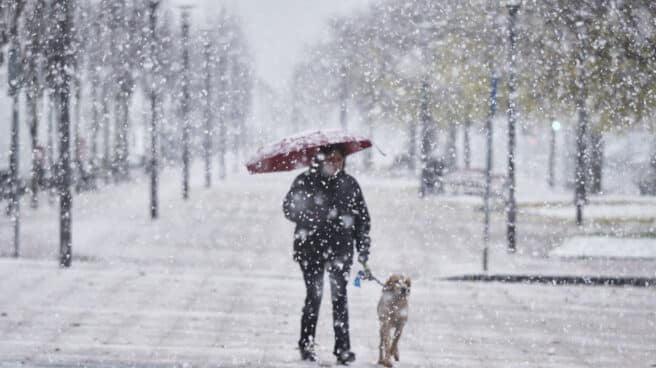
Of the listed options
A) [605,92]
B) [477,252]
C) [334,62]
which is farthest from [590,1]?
[334,62]

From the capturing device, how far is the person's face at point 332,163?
746 cm

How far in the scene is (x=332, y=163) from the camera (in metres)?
7.47

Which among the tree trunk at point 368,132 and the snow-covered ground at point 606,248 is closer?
the snow-covered ground at point 606,248

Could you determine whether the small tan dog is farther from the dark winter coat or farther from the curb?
the curb

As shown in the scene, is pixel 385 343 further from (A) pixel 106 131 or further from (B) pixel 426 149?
(A) pixel 106 131

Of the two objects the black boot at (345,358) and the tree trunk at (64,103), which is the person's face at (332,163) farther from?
→ the tree trunk at (64,103)

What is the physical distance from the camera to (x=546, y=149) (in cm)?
7662

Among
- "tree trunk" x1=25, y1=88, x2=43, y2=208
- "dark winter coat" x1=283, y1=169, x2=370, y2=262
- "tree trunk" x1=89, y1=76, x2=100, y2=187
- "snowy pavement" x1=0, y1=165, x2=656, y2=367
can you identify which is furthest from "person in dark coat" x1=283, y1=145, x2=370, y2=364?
"tree trunk" x1=89, y1=76, x2=100, y2=187

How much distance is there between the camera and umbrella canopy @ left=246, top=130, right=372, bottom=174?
7.41 metres

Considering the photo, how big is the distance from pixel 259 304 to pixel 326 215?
435cm

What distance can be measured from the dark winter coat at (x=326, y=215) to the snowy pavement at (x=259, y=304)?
911 millimetres

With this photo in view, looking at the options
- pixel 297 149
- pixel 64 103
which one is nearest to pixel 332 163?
pixel 297 149

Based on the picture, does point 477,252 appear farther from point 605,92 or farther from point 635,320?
point 635,320

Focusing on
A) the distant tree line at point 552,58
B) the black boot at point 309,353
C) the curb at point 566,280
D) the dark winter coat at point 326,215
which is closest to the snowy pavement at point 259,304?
the black boot at point 309,353
